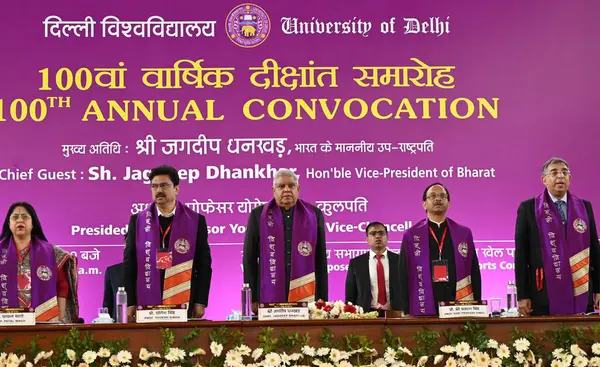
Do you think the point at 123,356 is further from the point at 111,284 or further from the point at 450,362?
the point at 111,284

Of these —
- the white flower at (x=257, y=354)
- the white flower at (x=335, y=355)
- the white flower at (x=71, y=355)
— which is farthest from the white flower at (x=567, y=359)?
the white flower at (x=71, y=355)

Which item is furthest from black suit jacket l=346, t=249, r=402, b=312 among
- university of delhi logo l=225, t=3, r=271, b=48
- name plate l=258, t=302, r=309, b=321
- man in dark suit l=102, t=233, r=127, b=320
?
name plate l=258, t=302, r=309, b=321

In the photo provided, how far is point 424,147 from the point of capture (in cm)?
564

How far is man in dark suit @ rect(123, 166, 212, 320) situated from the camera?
159 inches

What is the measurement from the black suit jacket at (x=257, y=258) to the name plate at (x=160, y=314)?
1.19m

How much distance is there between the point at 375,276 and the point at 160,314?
244 cm

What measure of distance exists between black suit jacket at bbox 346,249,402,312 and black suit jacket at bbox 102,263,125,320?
1.37 meters

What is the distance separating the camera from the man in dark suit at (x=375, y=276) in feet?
17.0

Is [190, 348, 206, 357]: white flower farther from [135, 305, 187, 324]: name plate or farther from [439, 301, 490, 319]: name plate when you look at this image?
[439, 301, 490, 319]: name plate

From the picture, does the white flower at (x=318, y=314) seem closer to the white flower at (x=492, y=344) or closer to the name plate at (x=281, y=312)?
the name plate at (x=281, y=312)

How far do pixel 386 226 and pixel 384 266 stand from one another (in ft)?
1.31

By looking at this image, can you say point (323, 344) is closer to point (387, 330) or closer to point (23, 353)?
point (387, 330)

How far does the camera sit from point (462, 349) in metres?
2.95

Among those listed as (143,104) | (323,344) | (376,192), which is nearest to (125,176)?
(143,104)
